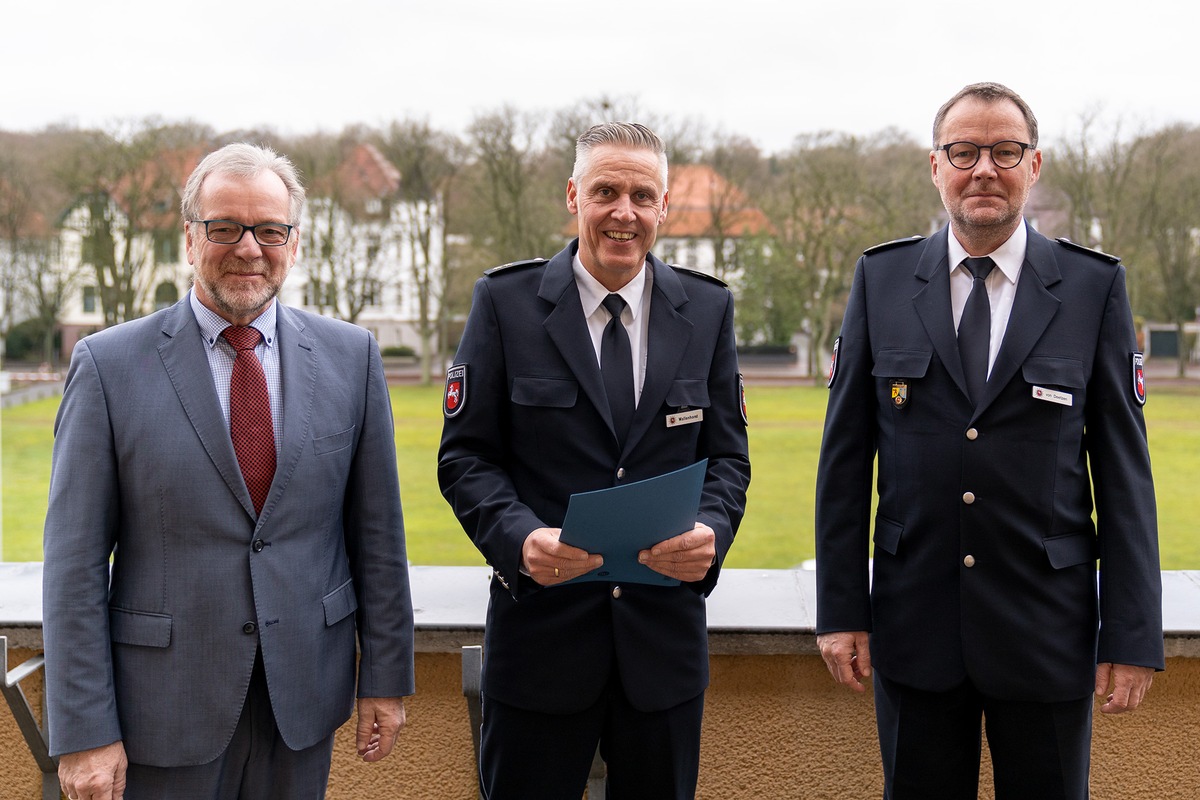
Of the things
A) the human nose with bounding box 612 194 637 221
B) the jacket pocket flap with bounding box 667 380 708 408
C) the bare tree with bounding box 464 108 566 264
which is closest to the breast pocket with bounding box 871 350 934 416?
the jacket pocket flap with bounding box 667 380 708 408

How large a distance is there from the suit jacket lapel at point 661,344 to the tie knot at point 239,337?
0.75m

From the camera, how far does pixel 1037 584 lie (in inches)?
82.3

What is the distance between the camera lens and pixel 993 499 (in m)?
2.08

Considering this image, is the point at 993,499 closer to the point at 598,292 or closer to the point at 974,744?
the point at 974,744

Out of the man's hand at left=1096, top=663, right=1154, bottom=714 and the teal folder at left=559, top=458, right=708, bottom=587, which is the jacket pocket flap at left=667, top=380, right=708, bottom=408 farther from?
the man's hand at left=1096, top=663, right=1154, bottom=714

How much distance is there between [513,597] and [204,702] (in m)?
0.60

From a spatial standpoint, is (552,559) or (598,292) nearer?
(552,559)

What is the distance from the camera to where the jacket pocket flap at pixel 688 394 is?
2109 millimetres

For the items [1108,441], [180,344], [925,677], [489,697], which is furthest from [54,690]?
[1108,441]

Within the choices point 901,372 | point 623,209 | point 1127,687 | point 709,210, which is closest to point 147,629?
point 623,209

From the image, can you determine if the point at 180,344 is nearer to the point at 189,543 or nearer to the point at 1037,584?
the point at 189,543

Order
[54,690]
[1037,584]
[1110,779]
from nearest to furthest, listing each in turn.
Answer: [54,690]
[1037,584]
[1110,779]

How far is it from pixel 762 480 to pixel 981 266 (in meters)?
15.7

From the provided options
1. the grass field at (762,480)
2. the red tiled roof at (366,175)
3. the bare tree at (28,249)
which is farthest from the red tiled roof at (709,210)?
the bare tree at (28,249)
